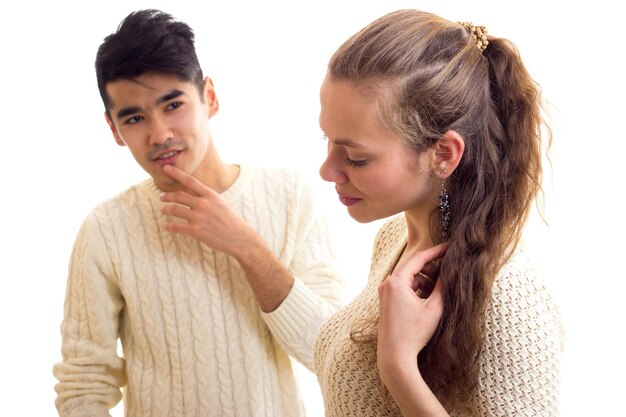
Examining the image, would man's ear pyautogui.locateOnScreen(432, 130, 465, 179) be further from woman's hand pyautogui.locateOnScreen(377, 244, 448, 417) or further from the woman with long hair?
woman's hand pyautogui.locateOnScreen(377, 244, 448, 417)

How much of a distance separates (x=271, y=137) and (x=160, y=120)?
3.03ft

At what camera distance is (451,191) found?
4.38 ft

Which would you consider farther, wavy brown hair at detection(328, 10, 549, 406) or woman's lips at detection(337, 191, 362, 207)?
woman's lips at detection(337, 191, 362, 207)

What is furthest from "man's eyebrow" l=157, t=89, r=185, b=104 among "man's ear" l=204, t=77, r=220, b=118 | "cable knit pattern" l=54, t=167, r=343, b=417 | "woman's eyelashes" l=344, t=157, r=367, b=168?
"woman's eyelashes" l=344, t=157, r=367, b=168

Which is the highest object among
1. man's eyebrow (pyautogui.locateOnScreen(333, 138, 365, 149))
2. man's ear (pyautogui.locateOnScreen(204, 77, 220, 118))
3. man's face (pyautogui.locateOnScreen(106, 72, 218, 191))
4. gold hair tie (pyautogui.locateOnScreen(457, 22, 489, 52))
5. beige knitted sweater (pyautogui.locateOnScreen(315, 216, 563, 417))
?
man's ear (pyautogui.locateOnScreen(204, 77, 220, 118))

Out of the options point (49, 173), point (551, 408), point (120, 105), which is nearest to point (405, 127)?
point (551, 408)

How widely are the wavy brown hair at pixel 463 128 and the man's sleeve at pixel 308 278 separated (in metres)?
0.51

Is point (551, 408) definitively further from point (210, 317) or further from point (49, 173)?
point (49, 173)

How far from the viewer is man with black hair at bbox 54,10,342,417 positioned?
176cm

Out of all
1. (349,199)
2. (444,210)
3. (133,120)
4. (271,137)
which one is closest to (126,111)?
(133,120)

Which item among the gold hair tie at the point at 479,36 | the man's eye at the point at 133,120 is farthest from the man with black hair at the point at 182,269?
the gold hair tie at the point at 479,36

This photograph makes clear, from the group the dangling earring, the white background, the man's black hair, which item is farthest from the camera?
the white background

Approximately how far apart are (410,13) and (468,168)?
0.26 metres

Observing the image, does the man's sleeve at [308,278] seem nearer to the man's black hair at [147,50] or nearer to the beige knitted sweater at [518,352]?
the man's black hair at [147,50]
